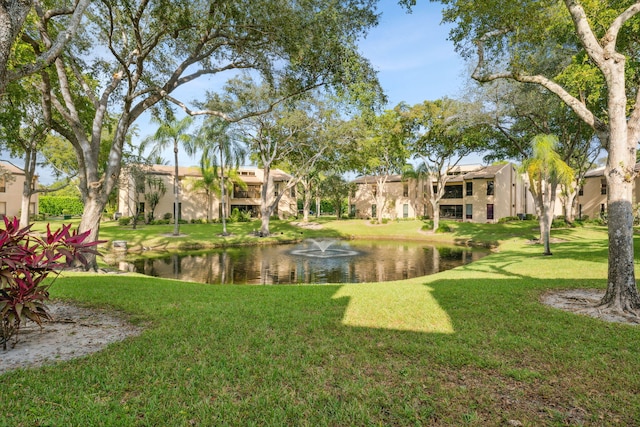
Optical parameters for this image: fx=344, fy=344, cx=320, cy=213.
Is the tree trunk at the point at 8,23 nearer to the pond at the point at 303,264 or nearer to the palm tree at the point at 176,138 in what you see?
the pond at the point at 303,264

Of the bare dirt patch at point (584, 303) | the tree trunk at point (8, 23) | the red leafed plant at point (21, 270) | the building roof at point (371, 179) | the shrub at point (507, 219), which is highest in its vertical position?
the building roof at point (371, 179)

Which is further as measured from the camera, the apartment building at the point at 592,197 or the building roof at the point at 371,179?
the building roof at the point at 371,179

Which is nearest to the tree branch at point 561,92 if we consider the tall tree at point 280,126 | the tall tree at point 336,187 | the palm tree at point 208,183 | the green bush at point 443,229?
the tall tree at point 280,126

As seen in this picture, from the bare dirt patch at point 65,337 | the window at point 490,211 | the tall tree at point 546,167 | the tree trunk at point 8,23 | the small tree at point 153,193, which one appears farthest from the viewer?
the window at point 490,211

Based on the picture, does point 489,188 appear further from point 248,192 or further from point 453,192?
point 248,192

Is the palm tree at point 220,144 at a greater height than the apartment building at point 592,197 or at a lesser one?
greater

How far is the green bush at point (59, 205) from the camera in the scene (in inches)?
1858

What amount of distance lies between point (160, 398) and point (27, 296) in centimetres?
252

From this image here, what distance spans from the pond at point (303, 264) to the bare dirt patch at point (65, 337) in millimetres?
7593

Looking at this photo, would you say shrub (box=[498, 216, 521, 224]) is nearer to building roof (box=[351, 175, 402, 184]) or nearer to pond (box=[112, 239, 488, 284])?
building roof (box=[351, 175, 402, 184])

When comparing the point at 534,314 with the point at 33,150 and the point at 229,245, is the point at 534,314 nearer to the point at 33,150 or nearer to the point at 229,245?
the point at 229,245

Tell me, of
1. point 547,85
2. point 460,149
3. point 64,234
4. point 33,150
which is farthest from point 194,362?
point 460,149

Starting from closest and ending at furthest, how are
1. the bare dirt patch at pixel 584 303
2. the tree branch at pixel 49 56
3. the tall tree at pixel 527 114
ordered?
the tree branch at pixel 49 56
the bare dirt patch at pixel 584 303
the tall tree at pixel 527 114

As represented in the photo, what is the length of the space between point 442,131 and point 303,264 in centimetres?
1834
